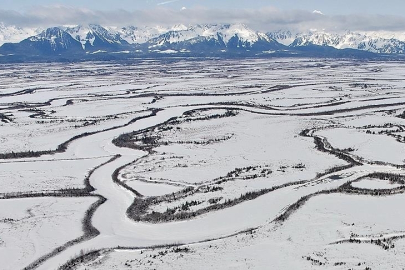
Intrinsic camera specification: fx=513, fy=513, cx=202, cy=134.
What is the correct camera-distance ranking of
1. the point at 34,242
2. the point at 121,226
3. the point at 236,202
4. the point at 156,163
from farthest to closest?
1. the point at 156,163
2. the point at 236,202
3. the point at 121,226
4. the point at 34,242

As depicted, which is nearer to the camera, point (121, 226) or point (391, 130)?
point (121, 226)

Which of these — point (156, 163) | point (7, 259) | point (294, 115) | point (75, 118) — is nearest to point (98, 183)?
point (156, 163)

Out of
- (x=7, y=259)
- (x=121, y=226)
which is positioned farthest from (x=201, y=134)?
(x=7, y=259)

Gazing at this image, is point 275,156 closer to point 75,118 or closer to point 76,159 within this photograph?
point 76,159

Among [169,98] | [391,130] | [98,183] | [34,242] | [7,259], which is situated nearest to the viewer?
[7,259]

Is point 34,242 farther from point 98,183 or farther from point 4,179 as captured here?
point 4,179

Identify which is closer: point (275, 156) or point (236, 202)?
point (236, 202)
